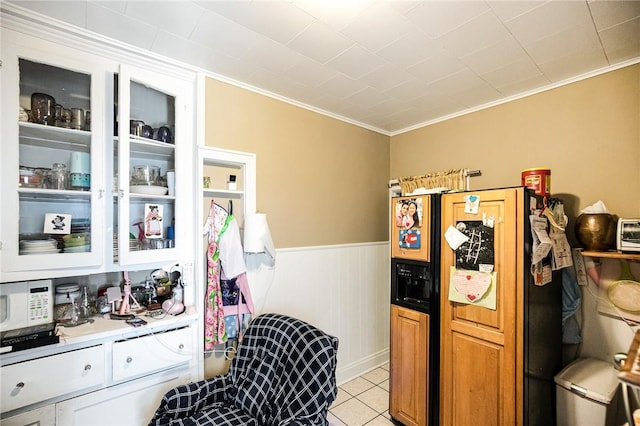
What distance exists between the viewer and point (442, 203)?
2008mm

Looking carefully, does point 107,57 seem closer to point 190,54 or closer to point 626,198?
point 190,54

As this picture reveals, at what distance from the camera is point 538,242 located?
168 cm

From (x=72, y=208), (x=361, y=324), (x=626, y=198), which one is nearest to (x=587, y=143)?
(x=626, y=198)

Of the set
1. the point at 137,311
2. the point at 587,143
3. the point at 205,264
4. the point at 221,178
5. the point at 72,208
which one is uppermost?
the point at 587,143

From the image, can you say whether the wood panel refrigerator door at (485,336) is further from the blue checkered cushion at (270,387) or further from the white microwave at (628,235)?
the blue checkered cushion at (270,387)

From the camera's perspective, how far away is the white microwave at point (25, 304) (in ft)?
4.76

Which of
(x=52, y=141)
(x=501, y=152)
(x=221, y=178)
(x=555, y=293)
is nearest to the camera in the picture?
(x=52, y=141)

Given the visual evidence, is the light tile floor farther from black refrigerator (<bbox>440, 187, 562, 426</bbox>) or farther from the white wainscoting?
black refrigerator (<bbox>440, 187, 562, 426</bbox>)

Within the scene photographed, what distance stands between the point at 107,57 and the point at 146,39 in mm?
256

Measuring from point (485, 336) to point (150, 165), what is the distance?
240 cm

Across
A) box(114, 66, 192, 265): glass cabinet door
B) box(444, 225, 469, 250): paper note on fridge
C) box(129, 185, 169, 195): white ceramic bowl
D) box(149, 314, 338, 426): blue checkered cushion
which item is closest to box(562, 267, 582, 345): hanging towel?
box(444, 225, 469, 250): paper note on fridge

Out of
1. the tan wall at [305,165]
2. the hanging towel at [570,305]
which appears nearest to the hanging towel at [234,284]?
the tan wall at [305,165]

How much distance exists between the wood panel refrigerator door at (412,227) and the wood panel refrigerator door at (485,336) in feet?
0.41

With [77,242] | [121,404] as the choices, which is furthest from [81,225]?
[121,404]
